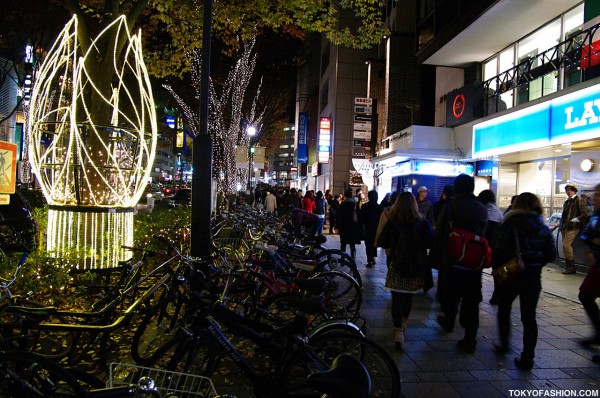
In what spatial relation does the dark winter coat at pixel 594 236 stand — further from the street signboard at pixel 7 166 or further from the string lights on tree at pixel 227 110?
the string lights on tree at pixel 227 110

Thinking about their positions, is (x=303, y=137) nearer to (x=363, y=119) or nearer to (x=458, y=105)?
(x=363, y=119)

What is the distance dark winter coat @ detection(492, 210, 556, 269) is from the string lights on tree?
1787 cm

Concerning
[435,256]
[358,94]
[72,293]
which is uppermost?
[358,94]

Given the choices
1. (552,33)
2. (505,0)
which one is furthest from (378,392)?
(552,33)

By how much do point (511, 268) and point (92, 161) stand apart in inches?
251

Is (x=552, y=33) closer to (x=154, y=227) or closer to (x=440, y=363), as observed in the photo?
(x=440, y=363)

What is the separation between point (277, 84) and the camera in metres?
29.0

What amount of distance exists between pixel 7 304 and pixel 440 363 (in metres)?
4.22

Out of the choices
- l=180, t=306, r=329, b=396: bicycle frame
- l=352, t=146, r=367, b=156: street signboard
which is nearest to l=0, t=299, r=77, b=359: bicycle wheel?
l=180, t=306, r=329, b=396: bicycle frame

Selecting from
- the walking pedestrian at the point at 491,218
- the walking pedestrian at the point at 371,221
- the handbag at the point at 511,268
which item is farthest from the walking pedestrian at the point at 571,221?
the handbag at the point at 511,268

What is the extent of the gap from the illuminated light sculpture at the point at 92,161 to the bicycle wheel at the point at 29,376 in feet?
14.8

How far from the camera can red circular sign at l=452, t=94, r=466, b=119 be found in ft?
47.2

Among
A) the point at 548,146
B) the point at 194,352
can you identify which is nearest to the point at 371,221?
the point at 548,146

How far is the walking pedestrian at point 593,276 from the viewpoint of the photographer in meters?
4.69
